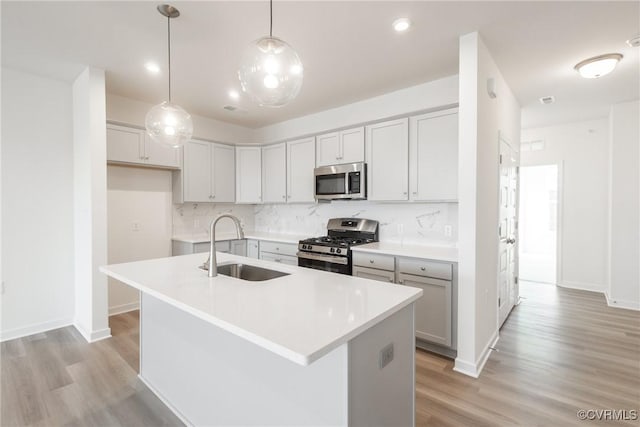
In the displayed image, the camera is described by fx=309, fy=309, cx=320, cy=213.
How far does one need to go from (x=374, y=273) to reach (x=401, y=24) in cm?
217

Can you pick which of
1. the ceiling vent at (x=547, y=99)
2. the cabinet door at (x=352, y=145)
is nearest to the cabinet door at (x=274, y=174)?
the cabinet door at (x=352, y=145)

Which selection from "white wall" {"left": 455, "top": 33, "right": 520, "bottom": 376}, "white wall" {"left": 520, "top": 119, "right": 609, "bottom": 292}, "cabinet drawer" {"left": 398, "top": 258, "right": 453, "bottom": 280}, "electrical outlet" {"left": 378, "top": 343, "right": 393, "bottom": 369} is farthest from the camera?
"white wall" {"left": 520, "top": 119, "right": 609, "bottom": 292}

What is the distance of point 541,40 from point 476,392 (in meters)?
2.77

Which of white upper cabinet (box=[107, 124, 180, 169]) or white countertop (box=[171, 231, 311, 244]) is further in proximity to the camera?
white countertop (box=[171, 231, 311, 244])

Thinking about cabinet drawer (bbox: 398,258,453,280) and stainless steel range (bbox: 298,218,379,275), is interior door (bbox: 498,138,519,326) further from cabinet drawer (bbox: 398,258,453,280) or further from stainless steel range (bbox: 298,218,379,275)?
stainless steel range (bbox: 298,218,379,275)

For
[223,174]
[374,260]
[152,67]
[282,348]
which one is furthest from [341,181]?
[282,348]

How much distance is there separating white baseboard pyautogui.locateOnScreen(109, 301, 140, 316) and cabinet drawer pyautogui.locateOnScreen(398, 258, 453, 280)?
11.2ft

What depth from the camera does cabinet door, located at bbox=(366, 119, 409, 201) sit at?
10.9ft

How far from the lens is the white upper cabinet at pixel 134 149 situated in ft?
11.5

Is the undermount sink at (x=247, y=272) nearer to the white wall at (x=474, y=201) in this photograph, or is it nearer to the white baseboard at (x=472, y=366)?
the white wall at (x=474, y=201)

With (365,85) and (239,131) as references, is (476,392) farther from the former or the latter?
(239,131)

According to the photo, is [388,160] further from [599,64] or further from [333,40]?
[599,64]

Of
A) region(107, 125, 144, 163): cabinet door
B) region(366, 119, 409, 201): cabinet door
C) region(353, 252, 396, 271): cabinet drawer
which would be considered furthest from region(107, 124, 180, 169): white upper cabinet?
region(353, 252, 396, 271): cabinet drawer

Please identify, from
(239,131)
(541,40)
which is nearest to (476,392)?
(541,40)
